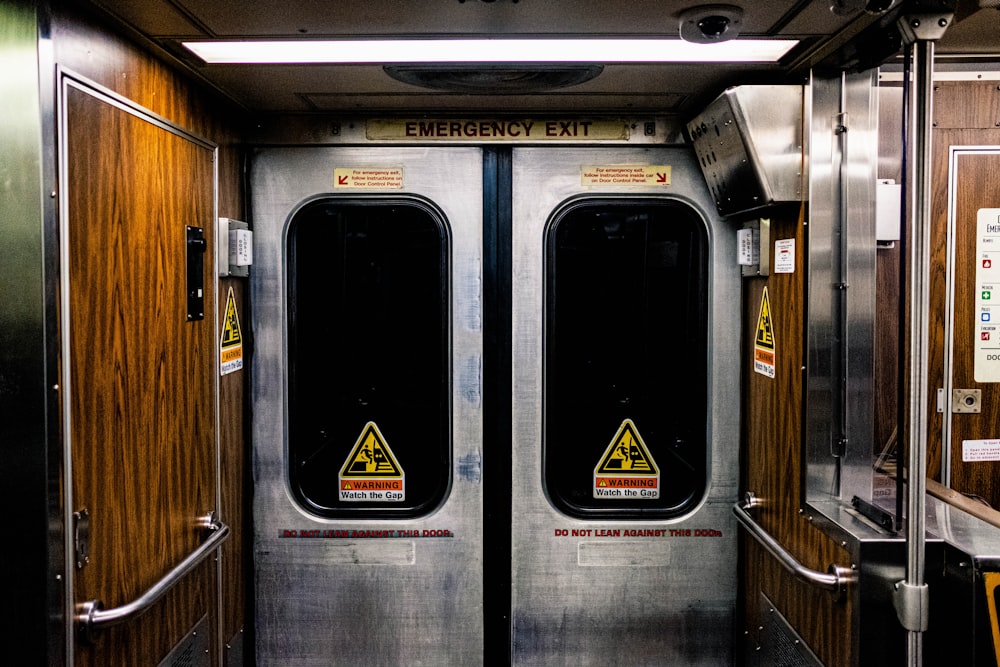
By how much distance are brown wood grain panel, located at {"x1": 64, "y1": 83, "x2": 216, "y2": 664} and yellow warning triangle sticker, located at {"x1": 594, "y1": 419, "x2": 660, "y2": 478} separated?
1568 millimetres

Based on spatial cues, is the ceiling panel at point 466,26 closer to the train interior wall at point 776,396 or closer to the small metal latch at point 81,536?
the train interior wall at point 776,396

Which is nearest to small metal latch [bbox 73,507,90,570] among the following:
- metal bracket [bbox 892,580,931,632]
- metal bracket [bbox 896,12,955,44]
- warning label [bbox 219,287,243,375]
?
warning label [bbox 219,287,243,375]

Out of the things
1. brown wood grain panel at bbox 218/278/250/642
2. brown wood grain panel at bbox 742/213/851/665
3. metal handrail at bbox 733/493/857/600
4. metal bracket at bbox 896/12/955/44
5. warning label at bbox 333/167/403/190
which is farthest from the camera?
warning label at bbox 333/167/403/190

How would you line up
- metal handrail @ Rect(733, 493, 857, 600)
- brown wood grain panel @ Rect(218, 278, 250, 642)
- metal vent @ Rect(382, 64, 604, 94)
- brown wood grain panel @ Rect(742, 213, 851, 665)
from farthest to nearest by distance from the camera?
brown wood grain panel @ Rect(218, 278, 250, 642)
metal vent @ Rect(382, 64, 604, 94)
brown wood grain panel @ Rect(742, 213, 851, 665)
metal handrail @ Rect(733, 493, 857, 600)

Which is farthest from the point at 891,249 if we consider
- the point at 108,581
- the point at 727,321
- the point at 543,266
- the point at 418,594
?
the point at 108,581

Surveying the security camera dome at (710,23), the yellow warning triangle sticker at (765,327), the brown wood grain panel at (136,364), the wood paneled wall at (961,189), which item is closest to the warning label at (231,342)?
the brown wood grain panel at (136,364)

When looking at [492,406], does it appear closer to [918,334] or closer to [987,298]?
[918,334]

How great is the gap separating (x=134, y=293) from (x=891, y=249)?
2.56m

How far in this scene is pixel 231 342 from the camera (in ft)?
9.19

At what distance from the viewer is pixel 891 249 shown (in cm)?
268

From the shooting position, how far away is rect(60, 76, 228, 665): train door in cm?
177

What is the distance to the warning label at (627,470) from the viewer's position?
3.07 meters

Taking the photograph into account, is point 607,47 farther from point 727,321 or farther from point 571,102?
point 727,321

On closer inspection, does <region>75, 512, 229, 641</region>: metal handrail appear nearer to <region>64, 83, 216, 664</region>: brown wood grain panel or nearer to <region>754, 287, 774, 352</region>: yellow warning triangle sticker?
<region>64, 83, 216, 664</region>: brown wood grain panel
